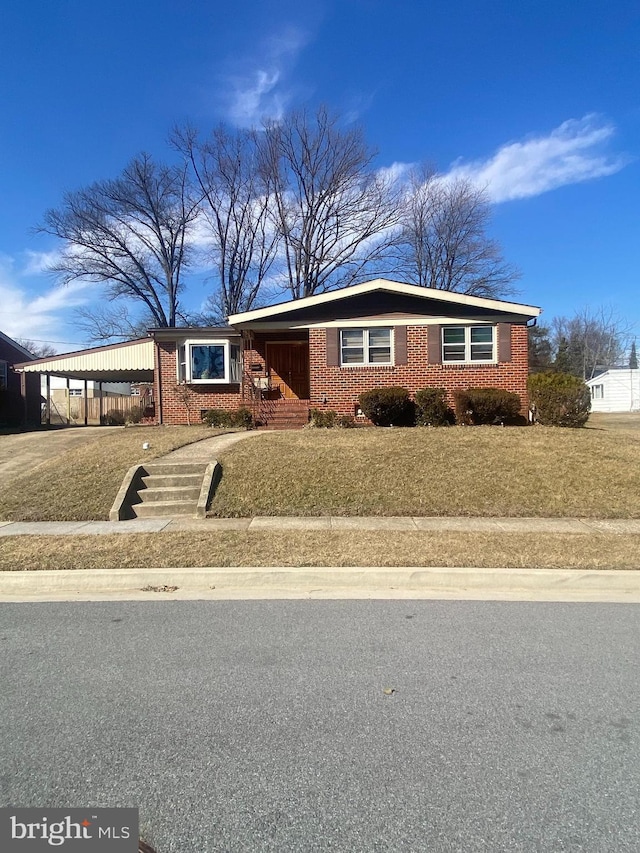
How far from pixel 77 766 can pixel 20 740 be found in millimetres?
470

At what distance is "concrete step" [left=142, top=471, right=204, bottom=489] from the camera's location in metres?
9.83

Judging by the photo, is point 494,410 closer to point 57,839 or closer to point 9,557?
point 9,557

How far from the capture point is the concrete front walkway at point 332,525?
7734 millimetres

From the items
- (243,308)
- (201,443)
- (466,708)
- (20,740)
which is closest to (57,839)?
(20,740)

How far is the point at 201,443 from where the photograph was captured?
12.8m

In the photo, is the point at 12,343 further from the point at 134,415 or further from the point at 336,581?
the point at 336,581

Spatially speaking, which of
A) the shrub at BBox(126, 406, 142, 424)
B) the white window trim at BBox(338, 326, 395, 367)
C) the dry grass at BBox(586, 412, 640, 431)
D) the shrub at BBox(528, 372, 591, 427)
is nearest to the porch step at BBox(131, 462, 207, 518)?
the white window trim at BBox(338, 326, 395, 367)

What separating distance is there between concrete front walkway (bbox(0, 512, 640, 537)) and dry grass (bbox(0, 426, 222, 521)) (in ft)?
1.47

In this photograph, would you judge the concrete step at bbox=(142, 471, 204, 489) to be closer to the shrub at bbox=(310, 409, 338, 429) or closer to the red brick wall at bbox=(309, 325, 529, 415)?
the shrub at bbox=(310, 409, 338, 429)

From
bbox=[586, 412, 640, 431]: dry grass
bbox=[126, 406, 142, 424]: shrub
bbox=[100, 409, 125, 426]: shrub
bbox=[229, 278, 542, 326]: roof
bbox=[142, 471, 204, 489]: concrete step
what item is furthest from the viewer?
bbox=[100, 409, 125, 426]: shrub

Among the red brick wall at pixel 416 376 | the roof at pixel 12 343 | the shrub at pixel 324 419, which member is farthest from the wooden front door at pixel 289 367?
the roof at pixel 12 343

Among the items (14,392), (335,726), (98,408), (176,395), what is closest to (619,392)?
(176,395)

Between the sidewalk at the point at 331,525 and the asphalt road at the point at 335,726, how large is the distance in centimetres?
283

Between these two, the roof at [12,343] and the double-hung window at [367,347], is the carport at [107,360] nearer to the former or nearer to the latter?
the roof at [12,343]
